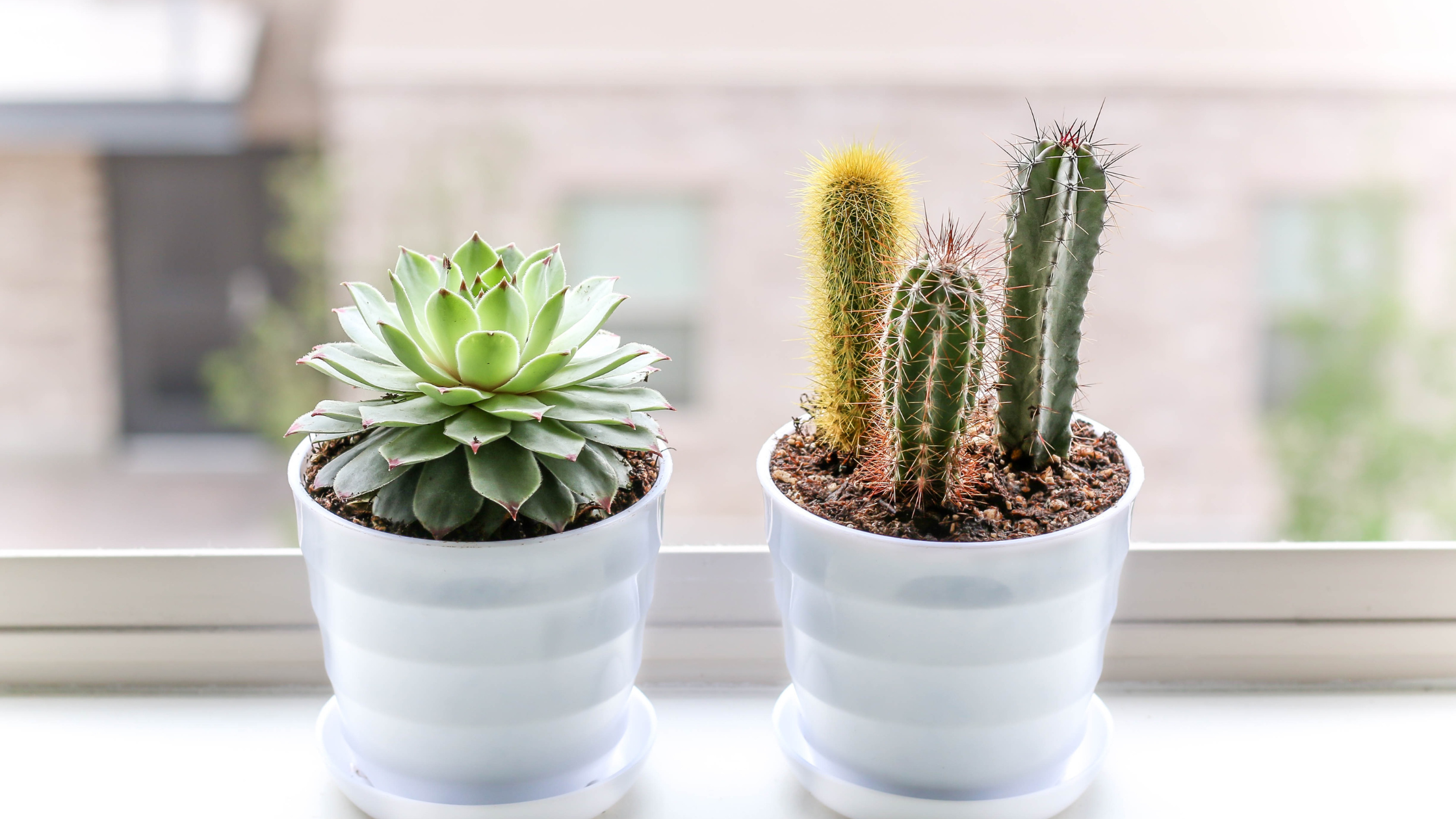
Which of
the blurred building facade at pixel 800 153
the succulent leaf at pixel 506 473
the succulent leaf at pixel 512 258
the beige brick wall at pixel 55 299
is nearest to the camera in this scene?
the succulent leaf at pixel 506 473

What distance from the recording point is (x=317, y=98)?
342 centimetres

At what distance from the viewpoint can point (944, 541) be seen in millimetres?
521

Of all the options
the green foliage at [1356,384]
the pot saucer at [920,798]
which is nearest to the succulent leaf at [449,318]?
the pot saucer at [920,798]

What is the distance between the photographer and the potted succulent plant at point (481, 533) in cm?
51

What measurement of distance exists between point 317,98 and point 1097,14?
238 centimetres

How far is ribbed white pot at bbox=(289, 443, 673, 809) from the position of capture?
0.52 m

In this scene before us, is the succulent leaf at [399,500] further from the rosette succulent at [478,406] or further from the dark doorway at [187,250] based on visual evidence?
the dark doorway at [187,250]

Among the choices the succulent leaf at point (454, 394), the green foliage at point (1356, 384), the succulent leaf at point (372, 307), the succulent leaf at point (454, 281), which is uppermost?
the succulent leaf at point (454, 281)

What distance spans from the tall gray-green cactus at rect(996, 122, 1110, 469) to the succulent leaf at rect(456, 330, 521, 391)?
259 mm

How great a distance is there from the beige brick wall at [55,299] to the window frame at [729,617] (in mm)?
3427

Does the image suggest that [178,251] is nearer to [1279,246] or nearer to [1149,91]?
[1149,91]

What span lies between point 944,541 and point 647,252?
114 inches

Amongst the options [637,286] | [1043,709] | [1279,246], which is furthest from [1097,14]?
[1043,709]

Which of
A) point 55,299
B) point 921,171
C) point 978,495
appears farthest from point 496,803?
point 55,299
